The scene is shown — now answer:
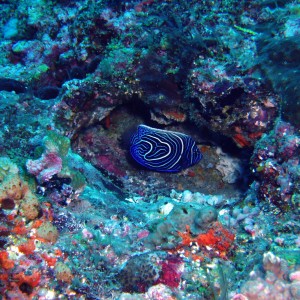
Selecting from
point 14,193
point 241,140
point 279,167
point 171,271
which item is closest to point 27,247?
point 14,193

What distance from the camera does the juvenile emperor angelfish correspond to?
4672 millimetres

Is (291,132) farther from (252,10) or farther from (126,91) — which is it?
(252,10)

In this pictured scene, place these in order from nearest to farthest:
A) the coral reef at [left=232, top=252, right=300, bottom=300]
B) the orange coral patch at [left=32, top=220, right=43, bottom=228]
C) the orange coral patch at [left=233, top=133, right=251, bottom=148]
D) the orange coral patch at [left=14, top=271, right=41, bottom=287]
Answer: the coral reef at [left=232, top=252, right=300, bottom=300] → the orange coral patch at [left=14, top=271, right=41, bottom=287] → the orange coral patch at [left=32, top=220, right=43, bottom=228] → the orange coral patch at [left=233, top=133, right=251, bottom=148]

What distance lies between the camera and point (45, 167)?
3.62 metres

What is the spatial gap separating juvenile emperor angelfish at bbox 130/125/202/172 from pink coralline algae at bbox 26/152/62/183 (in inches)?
58.9

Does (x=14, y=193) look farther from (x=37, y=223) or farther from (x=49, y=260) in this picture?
(x=49, y=260)

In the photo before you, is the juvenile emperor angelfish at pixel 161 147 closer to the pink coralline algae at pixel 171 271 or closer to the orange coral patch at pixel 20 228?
the pink coralline algae at pixel 171 271

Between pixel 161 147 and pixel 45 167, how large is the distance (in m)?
1.91

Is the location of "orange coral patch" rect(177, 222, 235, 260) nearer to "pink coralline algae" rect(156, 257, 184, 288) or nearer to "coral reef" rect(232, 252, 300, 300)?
"pink coralline algae" rect(156, 257, 184, 288)

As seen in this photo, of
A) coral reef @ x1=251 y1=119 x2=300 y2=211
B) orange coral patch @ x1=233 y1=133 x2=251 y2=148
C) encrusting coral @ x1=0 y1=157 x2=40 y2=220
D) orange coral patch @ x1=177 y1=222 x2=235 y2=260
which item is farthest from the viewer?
orange coral patch @ x1=233 y1=133 x2=251 y2=148

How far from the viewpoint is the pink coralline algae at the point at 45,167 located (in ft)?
11.8

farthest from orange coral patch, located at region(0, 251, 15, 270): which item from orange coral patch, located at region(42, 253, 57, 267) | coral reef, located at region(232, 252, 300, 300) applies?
coral reef, located at region(232, 252, 300, 300)

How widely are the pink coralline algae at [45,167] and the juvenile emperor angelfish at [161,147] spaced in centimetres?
150

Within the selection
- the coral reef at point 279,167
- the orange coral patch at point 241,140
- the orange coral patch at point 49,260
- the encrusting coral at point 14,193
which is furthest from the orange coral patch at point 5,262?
the orange coral patch at point 241,140
